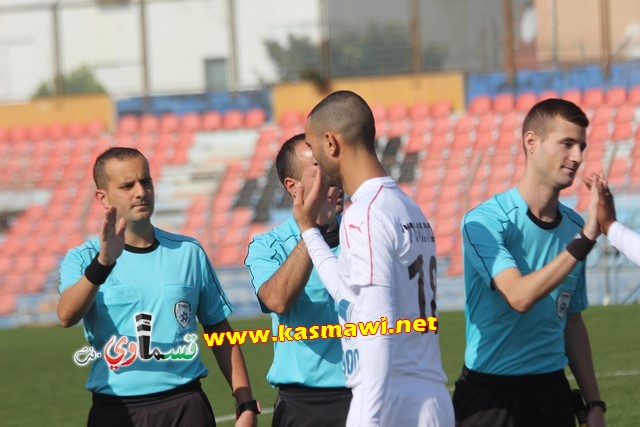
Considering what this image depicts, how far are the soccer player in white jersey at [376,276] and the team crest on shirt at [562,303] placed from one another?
3.98ft

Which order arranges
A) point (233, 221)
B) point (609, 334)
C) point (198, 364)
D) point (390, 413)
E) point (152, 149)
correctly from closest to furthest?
point (390, 413)
point (198, 364)
point (609, 334)
point (233, 221)
point (152, 149)

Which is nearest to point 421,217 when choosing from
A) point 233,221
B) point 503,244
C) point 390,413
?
point 390,413

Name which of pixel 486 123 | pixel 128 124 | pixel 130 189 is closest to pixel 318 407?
pixel 130 189

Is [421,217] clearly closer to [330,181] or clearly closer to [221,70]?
[330,181]

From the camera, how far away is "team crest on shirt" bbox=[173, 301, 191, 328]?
479 cm

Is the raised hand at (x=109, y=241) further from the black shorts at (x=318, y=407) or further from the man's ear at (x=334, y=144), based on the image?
the man's ear at (x=334, y=144)

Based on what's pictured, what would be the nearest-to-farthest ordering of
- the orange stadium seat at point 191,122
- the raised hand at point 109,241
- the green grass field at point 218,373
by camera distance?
the raised hand at point 109,241, the green grass field at point 218,373, the orange stadium seat at point 191,122

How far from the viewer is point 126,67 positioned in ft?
85.3

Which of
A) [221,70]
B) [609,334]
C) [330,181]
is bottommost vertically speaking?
[609,334]

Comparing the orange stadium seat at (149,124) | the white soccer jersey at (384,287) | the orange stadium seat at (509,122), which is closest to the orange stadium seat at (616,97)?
the orange stadium seat at (509,122)

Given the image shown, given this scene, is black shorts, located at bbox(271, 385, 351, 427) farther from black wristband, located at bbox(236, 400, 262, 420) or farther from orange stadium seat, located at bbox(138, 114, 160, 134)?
orange stadium seat, located at bbox(138, 114, 160, 134)

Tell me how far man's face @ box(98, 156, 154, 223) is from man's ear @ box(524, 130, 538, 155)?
5.25 ft

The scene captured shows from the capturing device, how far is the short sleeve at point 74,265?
4.71m

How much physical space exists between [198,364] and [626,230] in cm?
187
